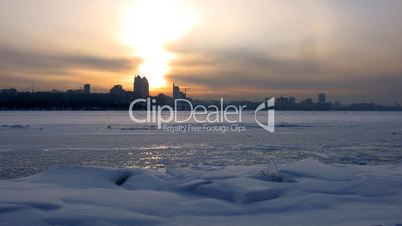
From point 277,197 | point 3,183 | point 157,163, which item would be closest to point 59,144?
point 157,163

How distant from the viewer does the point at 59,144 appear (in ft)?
59.4

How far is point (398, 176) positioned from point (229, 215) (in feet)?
15.1

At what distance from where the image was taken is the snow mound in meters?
5.71

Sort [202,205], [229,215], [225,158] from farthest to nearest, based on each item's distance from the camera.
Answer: [225,158] < [202,205] < [229,215]

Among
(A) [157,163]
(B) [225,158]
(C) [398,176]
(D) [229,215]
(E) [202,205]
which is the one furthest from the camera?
(B) [225,158]

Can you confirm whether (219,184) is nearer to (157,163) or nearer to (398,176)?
(398,176)

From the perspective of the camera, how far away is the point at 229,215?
617 centimetres

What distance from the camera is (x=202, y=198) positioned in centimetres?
718

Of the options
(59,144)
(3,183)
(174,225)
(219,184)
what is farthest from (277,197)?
(59,144)

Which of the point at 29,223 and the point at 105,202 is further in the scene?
the point at 105,202

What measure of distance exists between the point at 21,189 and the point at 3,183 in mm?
852

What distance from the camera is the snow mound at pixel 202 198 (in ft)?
18.7

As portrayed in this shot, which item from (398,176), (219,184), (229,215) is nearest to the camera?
(229,215)

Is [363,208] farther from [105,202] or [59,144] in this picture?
[59,144]
